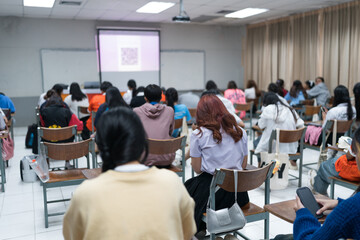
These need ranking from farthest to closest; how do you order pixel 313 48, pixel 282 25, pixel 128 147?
1. pixel 282 25
2. pixel 313 48
3. pixel 128 147

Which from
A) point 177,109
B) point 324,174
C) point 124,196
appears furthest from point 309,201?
point 177,109

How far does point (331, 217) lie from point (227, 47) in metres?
10.0

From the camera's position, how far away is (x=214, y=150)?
91.5 inches

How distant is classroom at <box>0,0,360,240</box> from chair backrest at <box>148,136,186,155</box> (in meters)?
0.01

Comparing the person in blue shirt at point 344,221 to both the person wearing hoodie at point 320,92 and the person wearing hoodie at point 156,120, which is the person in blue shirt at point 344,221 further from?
the person wearing hoodie at point 320,92

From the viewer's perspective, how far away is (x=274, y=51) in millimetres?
9680

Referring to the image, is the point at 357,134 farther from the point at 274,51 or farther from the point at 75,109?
the point at 274,51

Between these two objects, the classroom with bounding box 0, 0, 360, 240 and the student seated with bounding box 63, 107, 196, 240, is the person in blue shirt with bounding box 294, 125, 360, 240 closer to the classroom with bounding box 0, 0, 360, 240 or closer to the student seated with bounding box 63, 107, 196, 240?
the classroom with bounding box 0, 0, 360, 240

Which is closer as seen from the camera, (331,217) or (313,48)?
(331,217)

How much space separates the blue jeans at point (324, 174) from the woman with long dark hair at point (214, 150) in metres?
1.09

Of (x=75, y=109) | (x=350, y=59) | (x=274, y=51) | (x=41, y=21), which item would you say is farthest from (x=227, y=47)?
(x=75, y=109)

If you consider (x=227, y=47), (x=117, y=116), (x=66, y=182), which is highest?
(x=227, y=47)

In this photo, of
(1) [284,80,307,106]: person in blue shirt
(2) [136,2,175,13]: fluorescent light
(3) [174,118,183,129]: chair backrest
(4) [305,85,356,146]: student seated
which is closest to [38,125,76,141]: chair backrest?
(3) [174,118,183,129]: chair backrest

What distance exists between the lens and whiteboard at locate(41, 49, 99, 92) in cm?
871
